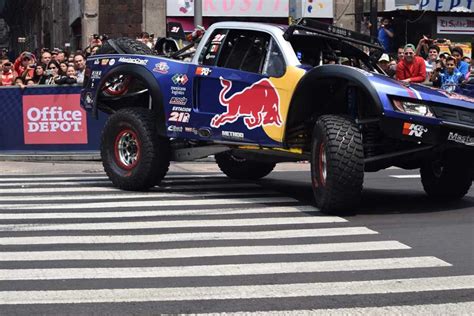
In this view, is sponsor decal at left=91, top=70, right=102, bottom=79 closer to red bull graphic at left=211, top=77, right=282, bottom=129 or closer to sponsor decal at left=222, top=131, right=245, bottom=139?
red bull graphic at left=211, top=77, right=282, bottom=129

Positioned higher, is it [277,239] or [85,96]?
[85,96]

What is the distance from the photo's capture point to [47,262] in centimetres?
671

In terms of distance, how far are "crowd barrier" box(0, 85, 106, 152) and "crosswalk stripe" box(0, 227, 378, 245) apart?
8215mm

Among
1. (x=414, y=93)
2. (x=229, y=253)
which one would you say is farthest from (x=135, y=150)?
(x=229, y=253)

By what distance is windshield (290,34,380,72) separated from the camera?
9766 millimetres

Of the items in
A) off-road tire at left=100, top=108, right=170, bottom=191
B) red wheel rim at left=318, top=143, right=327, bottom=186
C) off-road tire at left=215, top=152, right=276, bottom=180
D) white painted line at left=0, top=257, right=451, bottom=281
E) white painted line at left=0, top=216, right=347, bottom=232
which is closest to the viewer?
white painted line at left=0, top=257, right=451, bottom=281

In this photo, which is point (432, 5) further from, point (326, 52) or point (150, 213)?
point (150, 213)

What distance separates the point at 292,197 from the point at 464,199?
2033 mm

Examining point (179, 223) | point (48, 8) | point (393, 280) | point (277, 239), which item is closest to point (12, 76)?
point (179, 223)

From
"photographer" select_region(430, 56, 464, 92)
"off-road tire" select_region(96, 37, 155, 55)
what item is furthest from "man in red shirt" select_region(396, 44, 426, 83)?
"off-road tire" select_region(96, 37, 155, 55)

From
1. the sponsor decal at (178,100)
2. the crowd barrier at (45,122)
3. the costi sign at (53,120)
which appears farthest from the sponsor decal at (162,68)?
the costi sign at (53,120)

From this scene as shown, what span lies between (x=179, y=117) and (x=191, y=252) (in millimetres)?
3456

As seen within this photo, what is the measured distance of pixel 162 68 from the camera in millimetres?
10430

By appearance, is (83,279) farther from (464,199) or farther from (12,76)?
(12,76)
